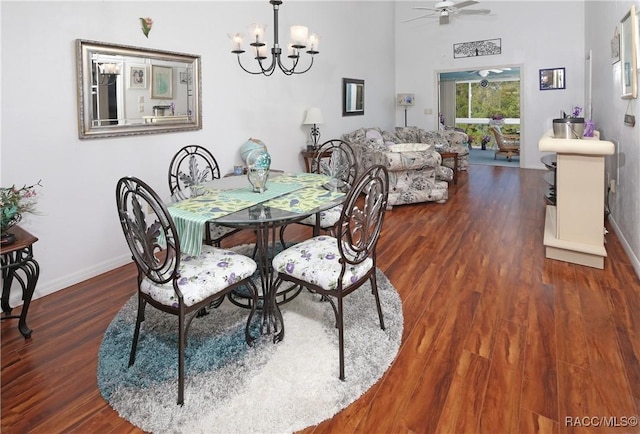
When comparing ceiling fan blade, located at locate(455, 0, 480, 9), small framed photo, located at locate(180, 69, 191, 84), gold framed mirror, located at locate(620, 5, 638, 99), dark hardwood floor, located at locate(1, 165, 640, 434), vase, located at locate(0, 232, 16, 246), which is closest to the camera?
dark hardwood floor, located at locate(1, 165, 640, 434)

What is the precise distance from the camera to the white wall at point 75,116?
8.96 ft

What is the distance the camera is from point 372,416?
1.71 m

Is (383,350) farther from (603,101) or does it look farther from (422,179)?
(603,101)

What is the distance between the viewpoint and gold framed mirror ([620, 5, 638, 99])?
2.92 meters

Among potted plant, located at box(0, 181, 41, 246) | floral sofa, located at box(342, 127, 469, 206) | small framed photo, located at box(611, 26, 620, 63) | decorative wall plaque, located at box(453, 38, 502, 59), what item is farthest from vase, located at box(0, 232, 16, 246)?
decorative wall plaque, located at box(453, 38, 502, 59)

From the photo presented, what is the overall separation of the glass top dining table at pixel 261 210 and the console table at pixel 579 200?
1839 mm

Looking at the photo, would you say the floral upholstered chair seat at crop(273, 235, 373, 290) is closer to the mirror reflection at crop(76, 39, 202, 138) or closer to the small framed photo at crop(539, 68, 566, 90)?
the mirror reflection at crop(76, 39, 202, 138)

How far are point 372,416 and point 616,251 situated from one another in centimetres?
295

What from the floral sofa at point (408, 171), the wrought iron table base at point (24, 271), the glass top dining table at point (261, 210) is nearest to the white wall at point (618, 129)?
the floral sofa at point (408, 171)

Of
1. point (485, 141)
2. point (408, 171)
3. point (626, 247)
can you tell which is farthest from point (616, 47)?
point (485, 141)

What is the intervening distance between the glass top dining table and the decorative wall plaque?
280 inches

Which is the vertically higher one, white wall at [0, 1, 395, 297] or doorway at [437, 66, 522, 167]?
doorway at [437, 66, 522, 167]

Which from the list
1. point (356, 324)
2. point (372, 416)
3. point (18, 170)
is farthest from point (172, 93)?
point (372, 416)

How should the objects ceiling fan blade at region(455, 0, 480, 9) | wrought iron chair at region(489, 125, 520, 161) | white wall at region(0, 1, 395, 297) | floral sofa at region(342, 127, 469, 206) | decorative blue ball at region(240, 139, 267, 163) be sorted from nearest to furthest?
white wall at region(0, 1, 395, 297) → decorative blue ball at region(240, 139, 267, 163) → floral sofa at region(342, 127, 469, 206) → ceiling fan blade at region(455, 0, 480, 9) → wrought iron chair at region(489, 125, 520, 161)
